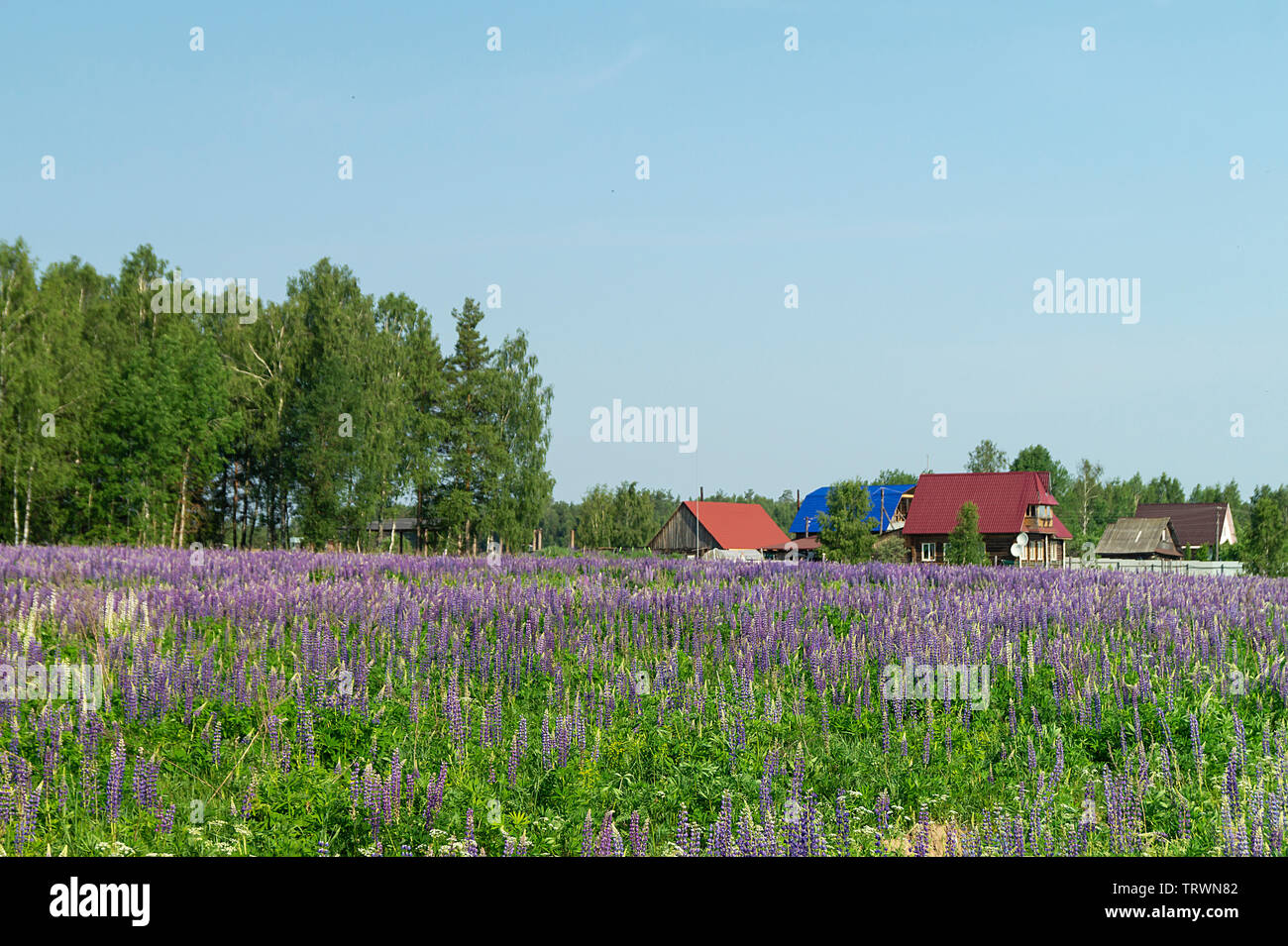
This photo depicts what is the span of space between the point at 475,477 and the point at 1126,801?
58758 millimetres

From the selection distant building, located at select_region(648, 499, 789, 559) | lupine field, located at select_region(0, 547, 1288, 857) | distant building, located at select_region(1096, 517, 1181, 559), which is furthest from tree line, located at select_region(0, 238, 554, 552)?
distant building, located at select_region(1096, 517, 1181, 559)

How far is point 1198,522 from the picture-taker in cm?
10162

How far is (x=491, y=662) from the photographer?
7.77m

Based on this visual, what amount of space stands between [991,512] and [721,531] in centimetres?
2119

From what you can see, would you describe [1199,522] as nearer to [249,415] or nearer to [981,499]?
[981,499]

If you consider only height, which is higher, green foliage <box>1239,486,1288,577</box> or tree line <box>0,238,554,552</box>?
tree line <box>0,238,554,552</box>

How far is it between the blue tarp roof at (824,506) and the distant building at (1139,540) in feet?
78.2

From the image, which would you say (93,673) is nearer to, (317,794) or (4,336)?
(317,794)

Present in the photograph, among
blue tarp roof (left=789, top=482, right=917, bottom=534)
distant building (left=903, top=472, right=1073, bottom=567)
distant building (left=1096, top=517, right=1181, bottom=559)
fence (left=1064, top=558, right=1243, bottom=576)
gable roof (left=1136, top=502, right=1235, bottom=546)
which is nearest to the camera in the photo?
fence (left=1064, top=558, right=1243, bottom=576)

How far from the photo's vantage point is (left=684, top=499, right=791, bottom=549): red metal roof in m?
76.4

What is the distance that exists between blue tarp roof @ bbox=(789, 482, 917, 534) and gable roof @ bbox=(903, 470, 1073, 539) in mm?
3893

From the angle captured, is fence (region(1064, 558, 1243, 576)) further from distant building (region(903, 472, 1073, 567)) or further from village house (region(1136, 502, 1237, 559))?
village house (region(1136, 502, 1237, 559))
